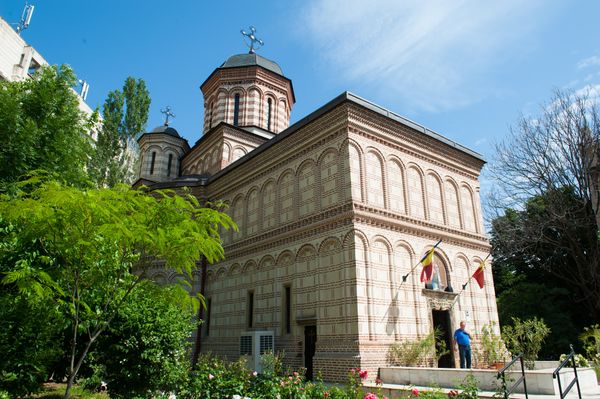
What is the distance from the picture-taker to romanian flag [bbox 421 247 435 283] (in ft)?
43.2

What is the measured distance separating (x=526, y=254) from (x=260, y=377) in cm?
2108

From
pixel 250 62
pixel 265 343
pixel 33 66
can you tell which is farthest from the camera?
pixel 33 66

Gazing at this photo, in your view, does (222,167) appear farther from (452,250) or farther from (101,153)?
(452,250)

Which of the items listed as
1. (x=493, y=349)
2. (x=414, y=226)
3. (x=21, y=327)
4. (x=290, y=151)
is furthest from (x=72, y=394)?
(x=493, y=349)

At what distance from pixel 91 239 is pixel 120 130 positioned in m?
16.4

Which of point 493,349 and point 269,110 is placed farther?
point 269,110

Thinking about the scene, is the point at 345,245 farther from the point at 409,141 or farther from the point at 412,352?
the point at 409,141

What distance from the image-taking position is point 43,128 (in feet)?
37.3

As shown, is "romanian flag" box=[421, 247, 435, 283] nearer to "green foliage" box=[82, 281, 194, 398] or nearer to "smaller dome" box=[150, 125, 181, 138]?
"green foliage" box=[82, 281, 194, 398]

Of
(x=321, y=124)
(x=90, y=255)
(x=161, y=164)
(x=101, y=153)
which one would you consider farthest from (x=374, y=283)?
(x=161, y=164)

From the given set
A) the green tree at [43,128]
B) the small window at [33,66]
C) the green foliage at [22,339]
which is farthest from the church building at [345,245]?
the small window at [33,66]

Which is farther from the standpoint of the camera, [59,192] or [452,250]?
[452,250]

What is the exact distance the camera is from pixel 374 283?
12.6m

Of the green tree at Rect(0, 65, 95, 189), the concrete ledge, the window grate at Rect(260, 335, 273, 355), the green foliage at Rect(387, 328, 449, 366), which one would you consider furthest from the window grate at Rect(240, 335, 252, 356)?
the green tree at Rect(0, 65, 95, 189)
